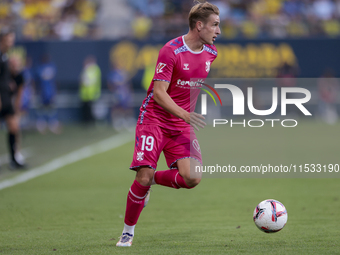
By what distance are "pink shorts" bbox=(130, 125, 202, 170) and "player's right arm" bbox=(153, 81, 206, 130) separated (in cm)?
38

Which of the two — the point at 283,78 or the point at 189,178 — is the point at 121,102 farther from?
the point at 189,178

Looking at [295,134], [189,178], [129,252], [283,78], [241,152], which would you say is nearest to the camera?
[129,252]

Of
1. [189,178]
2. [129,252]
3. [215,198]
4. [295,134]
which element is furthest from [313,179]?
[295,134]

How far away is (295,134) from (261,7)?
879 centimetres

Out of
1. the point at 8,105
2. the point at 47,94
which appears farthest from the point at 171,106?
the point at 47,94

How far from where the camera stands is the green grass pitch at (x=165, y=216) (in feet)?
16.1

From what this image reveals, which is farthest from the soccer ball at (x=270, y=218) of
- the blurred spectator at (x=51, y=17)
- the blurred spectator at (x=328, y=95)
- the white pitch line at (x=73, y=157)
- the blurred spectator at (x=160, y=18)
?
the blurred spectator at (x=51, y=17)

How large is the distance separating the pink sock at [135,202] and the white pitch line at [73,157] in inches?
164

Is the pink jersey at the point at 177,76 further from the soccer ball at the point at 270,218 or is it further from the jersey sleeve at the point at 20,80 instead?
the jersey sleeve at the point at 20,80

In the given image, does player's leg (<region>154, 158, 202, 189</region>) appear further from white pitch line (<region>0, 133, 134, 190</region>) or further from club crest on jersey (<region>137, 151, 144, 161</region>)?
white pitch line (<region>0, 133, 134, 190</region>)

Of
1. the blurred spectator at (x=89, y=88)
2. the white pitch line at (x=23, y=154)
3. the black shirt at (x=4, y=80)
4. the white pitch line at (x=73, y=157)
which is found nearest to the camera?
the white pitch line at (x=73, y=157)

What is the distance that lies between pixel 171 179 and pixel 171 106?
2.68 ft

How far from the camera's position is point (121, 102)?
69.4ft

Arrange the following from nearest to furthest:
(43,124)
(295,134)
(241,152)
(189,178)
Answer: (189,178), (241,152), (295,134), (43,124)
